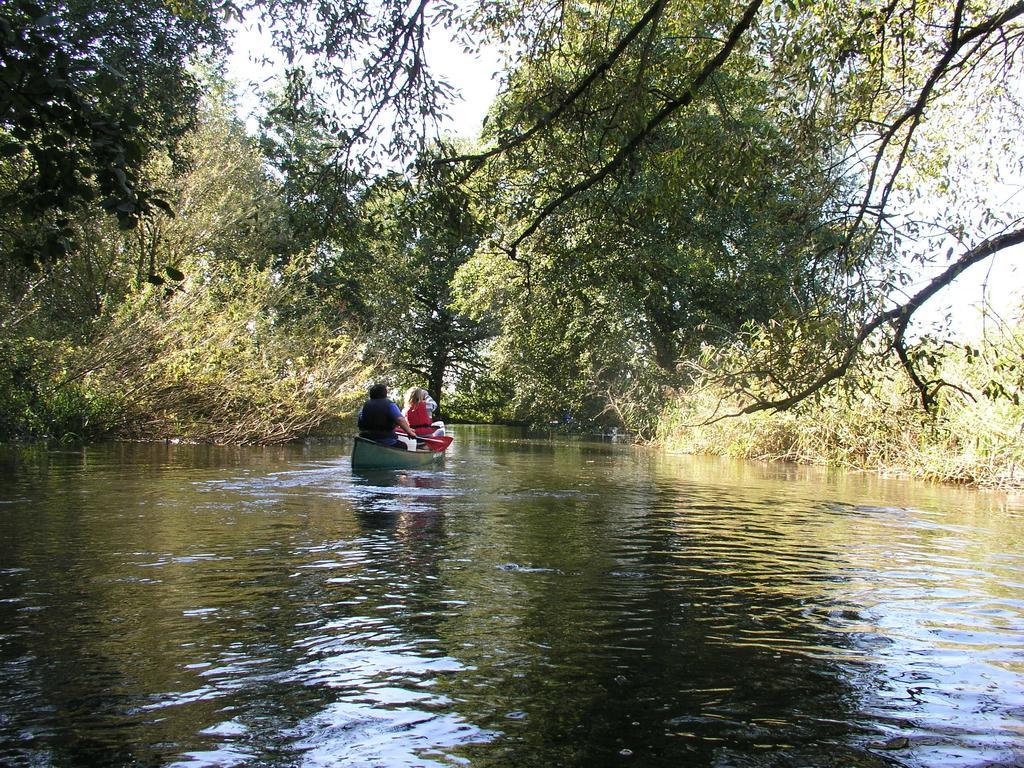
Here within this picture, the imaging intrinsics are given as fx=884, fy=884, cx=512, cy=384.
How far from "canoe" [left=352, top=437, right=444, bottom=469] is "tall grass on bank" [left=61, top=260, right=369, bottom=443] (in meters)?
6.73

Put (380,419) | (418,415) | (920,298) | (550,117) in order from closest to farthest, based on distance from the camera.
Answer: (550,117)
(920,298)
(380,419)
(418,415)

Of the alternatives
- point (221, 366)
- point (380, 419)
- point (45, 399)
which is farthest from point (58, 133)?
point (221, 366)

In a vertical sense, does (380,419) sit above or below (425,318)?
below

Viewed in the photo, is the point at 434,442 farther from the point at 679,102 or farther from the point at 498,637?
the point at 498,637

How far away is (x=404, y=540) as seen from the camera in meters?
8.25

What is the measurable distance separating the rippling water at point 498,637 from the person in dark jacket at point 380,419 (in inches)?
224

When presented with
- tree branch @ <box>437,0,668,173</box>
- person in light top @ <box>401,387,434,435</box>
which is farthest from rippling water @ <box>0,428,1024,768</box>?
person in light top @ <box>401,387,434,435</box>

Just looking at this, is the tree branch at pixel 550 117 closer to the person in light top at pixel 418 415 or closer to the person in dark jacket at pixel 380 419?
the person in dark jacket at pixel 380 419

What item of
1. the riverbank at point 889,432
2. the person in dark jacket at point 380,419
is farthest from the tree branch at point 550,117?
the person in dark jacket at point 380,419

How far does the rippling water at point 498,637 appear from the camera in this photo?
336 centimetres

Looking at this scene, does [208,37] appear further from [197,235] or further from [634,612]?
[634,612]

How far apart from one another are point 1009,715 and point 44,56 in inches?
194

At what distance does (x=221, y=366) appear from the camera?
2153 centimetres

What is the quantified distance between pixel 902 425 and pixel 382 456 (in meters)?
10.1
